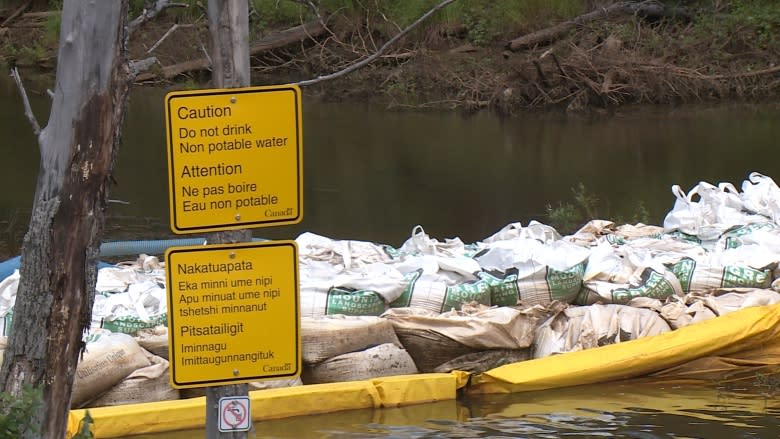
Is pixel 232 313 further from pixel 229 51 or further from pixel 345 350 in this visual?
pixel 345 350

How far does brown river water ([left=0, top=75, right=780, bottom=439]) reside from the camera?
239 inches

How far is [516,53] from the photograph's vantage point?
20.0 meters

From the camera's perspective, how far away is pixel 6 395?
2885mm

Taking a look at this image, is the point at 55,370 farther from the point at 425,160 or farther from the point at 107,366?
the point at 425,160

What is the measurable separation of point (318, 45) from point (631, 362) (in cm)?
1460

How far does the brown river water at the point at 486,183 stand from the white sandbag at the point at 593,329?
31 cm

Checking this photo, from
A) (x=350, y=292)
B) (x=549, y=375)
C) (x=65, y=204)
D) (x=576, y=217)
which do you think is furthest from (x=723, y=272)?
(x=65, y=204)

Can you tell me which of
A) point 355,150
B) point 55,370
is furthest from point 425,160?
point 55,370

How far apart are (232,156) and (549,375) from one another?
12.8ft

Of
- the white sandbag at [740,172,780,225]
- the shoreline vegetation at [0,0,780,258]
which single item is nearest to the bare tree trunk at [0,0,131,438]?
the white sandbag at [740,172,780,225]

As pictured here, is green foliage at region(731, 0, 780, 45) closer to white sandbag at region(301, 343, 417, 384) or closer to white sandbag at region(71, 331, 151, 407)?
white sandbag at region(301, 343, 417, 384)

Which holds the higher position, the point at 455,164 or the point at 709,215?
the point at 455,164

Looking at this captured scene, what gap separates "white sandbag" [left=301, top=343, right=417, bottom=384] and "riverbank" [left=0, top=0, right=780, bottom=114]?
1137 centimetres

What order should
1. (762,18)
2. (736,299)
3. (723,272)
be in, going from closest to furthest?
(736,299) < (723,272) < (762,18)
